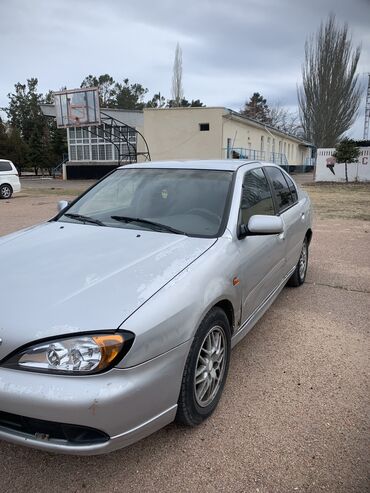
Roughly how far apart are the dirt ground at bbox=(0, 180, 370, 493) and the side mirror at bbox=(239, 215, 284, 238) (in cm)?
107

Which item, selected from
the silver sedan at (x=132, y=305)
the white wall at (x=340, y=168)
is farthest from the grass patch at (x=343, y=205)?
the silver sedan at (x=132, y=305)

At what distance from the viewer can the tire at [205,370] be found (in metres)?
2.35

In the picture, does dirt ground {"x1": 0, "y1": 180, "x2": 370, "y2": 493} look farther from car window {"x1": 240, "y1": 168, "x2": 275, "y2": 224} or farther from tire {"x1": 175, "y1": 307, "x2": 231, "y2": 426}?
car window {"x1": 240, "y1": 168, "x2": 275, "y2": 224}

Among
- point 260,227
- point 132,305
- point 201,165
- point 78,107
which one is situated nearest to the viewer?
point 132,305

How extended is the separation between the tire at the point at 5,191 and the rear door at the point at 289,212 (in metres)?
16.2

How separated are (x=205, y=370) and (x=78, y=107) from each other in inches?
1175

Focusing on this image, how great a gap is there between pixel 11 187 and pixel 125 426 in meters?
18.7

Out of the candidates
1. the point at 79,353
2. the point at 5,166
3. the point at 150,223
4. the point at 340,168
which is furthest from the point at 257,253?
the point at 340,168

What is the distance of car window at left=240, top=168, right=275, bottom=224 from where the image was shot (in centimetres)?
340

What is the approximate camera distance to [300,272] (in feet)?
17.3

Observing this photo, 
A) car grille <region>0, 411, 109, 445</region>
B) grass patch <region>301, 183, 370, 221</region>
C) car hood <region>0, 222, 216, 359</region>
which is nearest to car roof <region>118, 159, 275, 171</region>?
car hood <region>0, 222, 216, 359</region>

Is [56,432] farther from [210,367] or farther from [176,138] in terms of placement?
[176,138]

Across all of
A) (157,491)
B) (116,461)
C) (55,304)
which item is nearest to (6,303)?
(55,304)

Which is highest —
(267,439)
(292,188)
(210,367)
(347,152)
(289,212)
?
(347,152)
